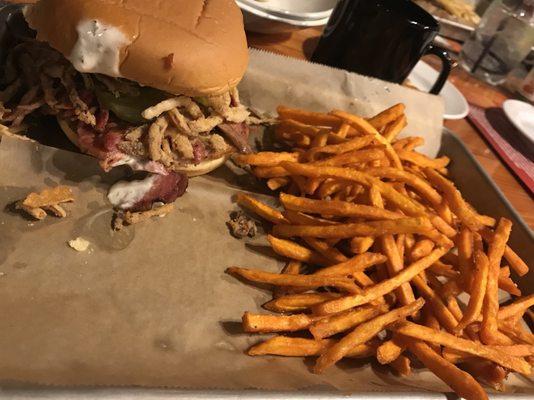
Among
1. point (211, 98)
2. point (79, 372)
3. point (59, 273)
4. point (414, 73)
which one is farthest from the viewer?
point (414, 73)

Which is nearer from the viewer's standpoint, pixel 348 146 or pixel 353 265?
pixel 353 265

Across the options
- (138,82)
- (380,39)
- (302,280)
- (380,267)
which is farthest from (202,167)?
(380,39)

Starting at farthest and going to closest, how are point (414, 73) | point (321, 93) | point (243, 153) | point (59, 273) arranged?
point (414, 73) → point (321, 93) → point (243, 153) → point (59, 273)

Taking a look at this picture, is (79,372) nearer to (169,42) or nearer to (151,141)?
(151,141)

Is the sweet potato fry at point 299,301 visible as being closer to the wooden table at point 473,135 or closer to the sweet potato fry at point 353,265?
the sweet potato fry at point 353,265

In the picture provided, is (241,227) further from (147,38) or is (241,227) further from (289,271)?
(147,38)

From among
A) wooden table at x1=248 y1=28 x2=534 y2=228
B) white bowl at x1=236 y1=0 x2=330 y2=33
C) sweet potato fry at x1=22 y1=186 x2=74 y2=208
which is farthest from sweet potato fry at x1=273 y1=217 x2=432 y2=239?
Result: white bowl at x1=236 y1=0 x2=330 y2=33

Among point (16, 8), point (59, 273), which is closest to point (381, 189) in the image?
point (59, 273)
